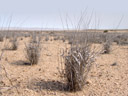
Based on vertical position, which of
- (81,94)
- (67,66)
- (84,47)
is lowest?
(81,94)

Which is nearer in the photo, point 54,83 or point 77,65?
point 77,65

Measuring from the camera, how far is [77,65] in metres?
3.89

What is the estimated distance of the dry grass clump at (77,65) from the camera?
153 inches

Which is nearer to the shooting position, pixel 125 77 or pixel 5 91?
pixel 5 91

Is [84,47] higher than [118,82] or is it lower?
higher

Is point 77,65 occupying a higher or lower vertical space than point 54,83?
higher

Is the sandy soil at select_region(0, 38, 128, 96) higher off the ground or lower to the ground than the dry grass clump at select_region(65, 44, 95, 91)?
lower

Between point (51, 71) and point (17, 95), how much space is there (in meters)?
2.05

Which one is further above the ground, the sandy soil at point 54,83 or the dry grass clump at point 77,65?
Result: the dry grass clump at point 77,65

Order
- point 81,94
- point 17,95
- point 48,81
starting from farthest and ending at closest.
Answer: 1. point 48,81
2. point 81,94
3. point 17,95

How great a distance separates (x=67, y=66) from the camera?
13.1 feet

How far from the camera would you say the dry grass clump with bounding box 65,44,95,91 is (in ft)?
12.7

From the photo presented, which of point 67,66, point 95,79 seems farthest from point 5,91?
point 95,79

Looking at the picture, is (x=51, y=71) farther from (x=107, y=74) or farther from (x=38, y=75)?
(x=107, y=74)
